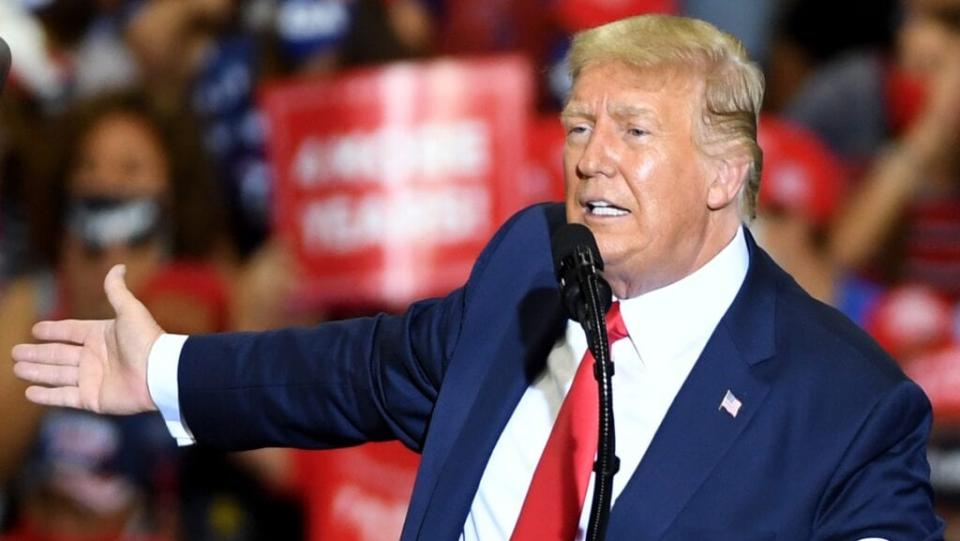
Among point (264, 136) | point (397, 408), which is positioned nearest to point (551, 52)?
point (264, 136)

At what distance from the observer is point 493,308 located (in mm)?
3123

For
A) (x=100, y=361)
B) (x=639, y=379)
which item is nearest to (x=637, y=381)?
(x=639, y=379)

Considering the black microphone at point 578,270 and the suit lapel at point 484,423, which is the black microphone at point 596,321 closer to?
the black microphone at point 578,270

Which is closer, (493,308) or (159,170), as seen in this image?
(493,308)

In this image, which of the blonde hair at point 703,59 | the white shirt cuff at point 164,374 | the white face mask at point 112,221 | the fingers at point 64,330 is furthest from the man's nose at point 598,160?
the white face mask at point 112,221

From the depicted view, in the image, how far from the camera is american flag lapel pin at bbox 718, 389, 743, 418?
2.87 meters

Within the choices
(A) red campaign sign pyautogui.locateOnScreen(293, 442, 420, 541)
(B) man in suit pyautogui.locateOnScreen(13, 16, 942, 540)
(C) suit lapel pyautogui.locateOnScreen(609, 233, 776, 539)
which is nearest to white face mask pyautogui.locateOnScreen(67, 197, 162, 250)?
(A) red campaign sign pyautogui.locateOnScreen(293, 442, 420, 541)

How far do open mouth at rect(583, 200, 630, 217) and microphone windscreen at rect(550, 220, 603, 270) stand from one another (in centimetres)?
21

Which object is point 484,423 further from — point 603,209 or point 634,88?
point 634,88

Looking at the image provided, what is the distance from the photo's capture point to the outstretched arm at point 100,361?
3219mm

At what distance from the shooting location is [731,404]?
2.87 meters

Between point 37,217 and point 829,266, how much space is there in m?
2.11

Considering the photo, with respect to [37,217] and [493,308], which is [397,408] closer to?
[493,308]

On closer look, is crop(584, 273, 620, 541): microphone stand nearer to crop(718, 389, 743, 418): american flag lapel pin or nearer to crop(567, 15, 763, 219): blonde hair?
crop(718, 389, 743, 418): american flag lapel pin
